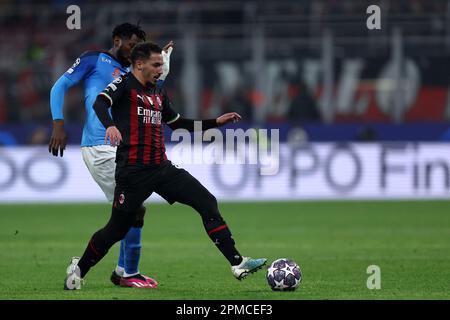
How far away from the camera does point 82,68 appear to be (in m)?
9.18

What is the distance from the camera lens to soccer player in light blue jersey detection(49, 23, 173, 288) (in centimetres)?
911

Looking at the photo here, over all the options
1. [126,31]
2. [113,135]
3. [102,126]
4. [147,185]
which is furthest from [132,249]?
[126,31]

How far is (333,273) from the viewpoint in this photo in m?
10.0

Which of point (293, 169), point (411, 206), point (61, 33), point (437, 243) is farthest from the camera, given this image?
point (61, 33)

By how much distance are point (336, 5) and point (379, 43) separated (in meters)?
1.70

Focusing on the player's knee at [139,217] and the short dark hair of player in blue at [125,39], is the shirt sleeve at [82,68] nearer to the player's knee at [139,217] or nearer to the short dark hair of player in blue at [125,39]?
the short dark hair of player in blue at [125,39]

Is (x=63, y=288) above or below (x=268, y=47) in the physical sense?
below

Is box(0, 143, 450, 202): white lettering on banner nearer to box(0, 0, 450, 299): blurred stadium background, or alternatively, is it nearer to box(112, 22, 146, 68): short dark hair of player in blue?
box(0, 0, 450, 299): blurred stadium background

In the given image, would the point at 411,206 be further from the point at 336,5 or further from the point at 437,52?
the point at 336,5
